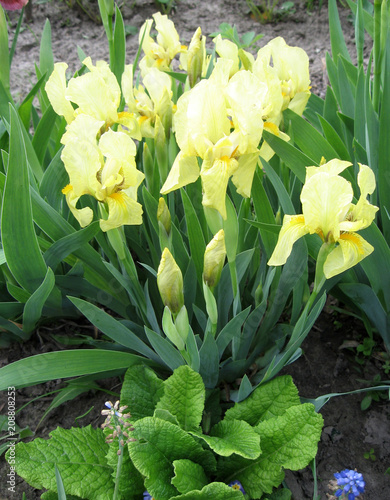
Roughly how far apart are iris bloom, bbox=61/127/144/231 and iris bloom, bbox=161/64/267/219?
0.48 ft

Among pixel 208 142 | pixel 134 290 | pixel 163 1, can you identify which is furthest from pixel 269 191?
pixel 163 1

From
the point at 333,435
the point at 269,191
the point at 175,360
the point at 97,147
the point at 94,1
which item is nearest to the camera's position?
the point at 97,147

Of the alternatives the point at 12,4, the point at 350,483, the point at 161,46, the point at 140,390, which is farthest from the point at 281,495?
the point at 12,4

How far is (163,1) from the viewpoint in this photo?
3412mm

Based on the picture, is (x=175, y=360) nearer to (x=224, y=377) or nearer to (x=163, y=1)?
(x=224, y=377)

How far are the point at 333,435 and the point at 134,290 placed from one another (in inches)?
29.1

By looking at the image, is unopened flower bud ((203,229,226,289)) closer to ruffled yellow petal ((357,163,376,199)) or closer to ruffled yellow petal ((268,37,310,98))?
ruffled yellow petal ((357,163,376,199))

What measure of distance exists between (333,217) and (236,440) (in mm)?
597

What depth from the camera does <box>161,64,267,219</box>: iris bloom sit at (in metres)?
0.91

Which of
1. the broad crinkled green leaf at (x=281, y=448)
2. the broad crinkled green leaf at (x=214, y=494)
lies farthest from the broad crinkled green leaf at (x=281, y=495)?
the broad crinkled green leaf at (x=214, y=494)

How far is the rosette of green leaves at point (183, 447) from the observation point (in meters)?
1.10

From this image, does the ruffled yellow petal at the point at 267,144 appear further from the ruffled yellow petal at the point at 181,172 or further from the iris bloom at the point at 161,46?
the iris bloom at the point at 161,46

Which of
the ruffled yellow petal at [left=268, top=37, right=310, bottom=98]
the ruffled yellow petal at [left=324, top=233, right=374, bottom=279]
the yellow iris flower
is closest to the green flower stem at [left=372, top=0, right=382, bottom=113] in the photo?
the ruffled yellow petal at [left=268, top=37, right=310, bottom=98]

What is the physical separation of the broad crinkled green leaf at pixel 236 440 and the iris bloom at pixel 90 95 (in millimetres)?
818
